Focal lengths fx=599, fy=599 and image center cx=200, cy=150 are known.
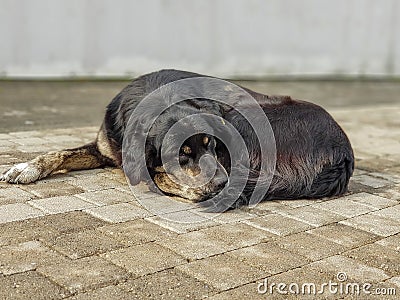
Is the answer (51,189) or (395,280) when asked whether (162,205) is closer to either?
(51,189)

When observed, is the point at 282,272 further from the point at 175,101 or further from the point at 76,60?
the point at 76,60

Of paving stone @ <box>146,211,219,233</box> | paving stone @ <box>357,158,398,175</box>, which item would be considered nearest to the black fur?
paving stone @ <box>146,211,219,233</box>

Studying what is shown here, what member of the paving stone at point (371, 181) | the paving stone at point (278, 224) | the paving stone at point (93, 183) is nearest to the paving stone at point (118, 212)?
the paving stone at point (93, 183)

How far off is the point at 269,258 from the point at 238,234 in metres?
0.34

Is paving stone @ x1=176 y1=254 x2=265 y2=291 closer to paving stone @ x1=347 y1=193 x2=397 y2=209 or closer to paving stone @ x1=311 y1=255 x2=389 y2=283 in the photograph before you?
paving stone @ x1=311 y1=255 x2=389 y2=283

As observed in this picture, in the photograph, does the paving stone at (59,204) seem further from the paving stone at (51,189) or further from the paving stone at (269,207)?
the paving stone at (269,207)

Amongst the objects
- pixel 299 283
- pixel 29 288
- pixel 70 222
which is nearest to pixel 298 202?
pixel 299 283

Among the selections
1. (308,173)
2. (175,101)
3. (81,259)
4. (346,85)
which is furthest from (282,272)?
(346,85)

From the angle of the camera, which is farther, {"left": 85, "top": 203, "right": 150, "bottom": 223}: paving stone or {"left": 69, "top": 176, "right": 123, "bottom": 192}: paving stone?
{"left": 69, "top": 176, "right": 123, "bottom": 192}: paving stone

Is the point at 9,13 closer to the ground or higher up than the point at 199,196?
higher up

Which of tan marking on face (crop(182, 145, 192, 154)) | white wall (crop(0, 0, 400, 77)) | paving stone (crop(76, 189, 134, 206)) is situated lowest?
paving stone (crop(76, 189, 134, 206))

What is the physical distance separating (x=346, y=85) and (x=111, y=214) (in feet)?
29.1

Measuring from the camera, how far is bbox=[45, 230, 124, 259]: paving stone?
9.39ft

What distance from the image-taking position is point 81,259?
2.78m
